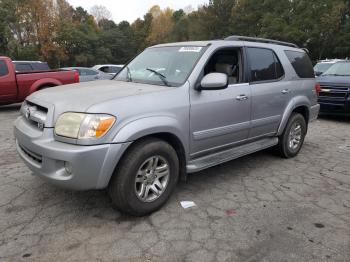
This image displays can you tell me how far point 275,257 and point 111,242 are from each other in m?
1.44

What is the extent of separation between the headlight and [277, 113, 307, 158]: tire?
3.30 meters

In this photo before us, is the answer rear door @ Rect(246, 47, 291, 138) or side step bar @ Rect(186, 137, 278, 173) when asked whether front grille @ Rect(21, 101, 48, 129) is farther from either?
rear door @ Rect(246, 47, 291, 138)

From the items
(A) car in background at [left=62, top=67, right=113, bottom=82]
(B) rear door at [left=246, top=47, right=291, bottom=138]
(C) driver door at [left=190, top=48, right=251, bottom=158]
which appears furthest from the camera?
(A) car in background at [left=62, top=67, right=113, bottom=82]

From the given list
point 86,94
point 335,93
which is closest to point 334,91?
point 335,93

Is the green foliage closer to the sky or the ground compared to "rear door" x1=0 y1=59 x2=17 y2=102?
closer to the sky

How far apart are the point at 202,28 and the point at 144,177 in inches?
1684

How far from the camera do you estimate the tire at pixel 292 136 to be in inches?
210

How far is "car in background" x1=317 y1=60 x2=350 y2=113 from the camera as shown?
873 centimetres

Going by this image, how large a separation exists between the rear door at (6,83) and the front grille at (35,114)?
21.8ft

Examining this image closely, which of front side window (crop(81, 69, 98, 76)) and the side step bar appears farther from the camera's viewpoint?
front side window (crop(81, 69, 98, 76))

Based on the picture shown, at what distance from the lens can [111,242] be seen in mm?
2953

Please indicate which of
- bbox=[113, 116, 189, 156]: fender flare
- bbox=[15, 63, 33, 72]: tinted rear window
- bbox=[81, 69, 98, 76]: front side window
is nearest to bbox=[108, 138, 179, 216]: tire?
bbox=[113, 116, 189, 156]: fender flare

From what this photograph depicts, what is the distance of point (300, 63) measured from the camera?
561 centimetres

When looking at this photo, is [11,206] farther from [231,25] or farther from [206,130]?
[231,25]
